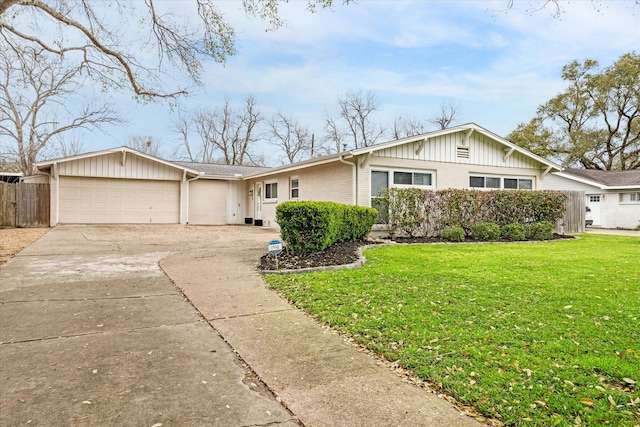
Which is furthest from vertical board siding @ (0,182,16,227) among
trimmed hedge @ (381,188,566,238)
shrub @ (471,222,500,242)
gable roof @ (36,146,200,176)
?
shrub @ (471,222,500,242)

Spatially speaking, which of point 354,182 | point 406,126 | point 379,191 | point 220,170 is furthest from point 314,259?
point 406,126

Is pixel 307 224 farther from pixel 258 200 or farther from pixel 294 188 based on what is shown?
pixel 258 200

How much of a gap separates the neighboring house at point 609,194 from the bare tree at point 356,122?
17.9 m

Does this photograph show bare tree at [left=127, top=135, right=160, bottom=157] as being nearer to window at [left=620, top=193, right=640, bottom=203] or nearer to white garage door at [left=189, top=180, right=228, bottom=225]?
white garage door at [left=189, top=180, right=228, bottom=225]

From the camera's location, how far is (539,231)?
1186 cm

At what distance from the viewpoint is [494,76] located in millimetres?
17141

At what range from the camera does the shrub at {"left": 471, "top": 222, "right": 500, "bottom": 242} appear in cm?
1129

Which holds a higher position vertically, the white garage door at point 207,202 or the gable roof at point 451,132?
the gable roof at point 451,132

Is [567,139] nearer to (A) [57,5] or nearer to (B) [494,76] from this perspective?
(B) [494,76]

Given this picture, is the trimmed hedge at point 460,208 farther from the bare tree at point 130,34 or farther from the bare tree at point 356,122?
the bare tree at point 356,122

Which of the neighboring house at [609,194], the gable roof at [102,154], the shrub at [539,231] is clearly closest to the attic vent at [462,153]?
the shrub at [539,231]

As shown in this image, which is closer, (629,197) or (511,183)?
(511,183)

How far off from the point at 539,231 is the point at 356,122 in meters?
27.4

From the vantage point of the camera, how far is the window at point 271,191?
57.8 feet
